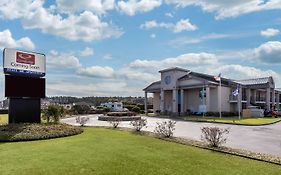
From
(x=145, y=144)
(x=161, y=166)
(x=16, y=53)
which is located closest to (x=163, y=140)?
(x=145, y=144)

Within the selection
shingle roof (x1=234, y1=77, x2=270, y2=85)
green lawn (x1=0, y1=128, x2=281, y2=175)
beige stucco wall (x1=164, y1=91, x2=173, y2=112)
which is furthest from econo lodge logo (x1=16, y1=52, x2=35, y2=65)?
shingle roof (x1=234, y1=77, x2=270, y2=85)

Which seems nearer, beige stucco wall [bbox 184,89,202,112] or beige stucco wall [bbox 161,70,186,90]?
beige stucco wall [bbox 184,89,202,112]

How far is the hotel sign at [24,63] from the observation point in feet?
66.8

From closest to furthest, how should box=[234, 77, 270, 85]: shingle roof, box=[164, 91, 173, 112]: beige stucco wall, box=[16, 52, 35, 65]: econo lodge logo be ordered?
box=[16, 52, 35, 65]: econo lodge logo → box=[234, 77, 270, 85]: shingle roof → box=[164, 91, 173, 112]: beige stucco wall

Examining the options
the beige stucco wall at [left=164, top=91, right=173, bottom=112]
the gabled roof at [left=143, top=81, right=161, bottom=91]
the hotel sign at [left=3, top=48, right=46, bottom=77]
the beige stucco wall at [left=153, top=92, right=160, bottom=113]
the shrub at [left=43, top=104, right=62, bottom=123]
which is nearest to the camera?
the hotel sign at [left=3, top=48, right=46, bottom=77]

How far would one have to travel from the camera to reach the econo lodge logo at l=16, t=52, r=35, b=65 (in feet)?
68.7

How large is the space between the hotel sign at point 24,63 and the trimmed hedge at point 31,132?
4.06 m

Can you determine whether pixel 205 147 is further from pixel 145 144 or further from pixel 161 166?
pixel 161 166

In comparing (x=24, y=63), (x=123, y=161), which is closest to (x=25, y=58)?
(x=24, y=63)

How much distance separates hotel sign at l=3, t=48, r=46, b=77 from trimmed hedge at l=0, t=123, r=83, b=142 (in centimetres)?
406

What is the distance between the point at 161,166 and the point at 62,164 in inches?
129

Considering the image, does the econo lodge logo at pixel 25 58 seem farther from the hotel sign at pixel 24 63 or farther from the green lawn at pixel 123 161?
the green lawn at pixel 123 161

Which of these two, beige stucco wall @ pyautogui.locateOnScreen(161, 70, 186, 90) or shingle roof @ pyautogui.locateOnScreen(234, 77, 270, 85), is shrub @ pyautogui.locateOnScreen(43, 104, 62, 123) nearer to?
beige stucco wall @ pyautogui.locateOnScreen(161, 70, 186, 90)

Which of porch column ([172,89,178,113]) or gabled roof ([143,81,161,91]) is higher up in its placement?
gabled roof ([143,81,161,91])
